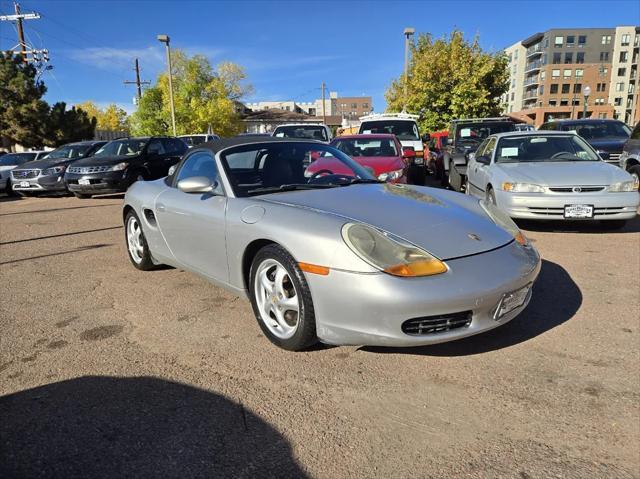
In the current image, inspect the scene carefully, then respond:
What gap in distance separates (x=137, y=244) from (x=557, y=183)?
5.28m

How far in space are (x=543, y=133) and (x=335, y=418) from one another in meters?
6.70

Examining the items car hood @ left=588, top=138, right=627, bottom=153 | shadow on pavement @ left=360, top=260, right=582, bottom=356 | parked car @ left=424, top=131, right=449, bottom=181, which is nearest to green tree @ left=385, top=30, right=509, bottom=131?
parked car @ left=424, top=131, right=449, bottom=181

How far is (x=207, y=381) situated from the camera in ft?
9.09

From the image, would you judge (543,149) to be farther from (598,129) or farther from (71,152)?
(71,152)

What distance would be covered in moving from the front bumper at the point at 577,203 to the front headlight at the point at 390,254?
13.7 feet

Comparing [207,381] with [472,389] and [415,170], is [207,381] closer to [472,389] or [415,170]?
[472,389]

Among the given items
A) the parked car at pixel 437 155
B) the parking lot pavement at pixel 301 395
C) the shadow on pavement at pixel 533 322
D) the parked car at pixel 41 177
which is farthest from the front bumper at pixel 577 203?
the parked car at pixel 41 177

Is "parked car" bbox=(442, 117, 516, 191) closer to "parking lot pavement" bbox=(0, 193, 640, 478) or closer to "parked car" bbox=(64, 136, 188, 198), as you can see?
"parked car" bbox=(64, 136, 188, 198)

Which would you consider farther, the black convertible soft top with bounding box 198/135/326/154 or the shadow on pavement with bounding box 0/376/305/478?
the black convertible soft top with bounding box 198/135/326/154

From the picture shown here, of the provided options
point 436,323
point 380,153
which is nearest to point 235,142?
point 436,323

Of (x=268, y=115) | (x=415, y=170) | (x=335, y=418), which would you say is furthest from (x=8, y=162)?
(x=268, y=115)

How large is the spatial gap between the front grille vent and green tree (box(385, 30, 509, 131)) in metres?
21.0

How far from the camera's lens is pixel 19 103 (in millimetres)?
30156

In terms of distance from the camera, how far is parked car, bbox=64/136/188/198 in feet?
39.3
